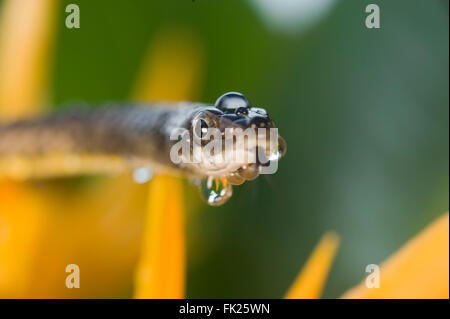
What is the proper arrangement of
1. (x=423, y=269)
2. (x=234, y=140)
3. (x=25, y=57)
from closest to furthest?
1. (x=234, y=140)
2. (x=423, y=269)
3. (x=25, y=57)

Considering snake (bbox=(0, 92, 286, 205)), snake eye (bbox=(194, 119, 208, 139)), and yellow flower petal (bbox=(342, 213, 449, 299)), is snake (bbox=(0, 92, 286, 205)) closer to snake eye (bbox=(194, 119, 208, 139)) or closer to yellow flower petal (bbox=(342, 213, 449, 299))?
snake eye (bbox=(194, 119, 208, 139))


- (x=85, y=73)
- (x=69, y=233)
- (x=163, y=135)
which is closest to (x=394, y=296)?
(x=163, y=135)

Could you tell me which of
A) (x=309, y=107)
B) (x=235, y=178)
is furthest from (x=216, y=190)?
(x=309, y=107)

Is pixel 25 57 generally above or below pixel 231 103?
above

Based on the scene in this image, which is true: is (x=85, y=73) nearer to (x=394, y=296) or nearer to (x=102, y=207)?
(x=102, y=207)

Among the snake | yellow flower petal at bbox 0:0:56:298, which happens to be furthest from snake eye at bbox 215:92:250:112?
yellow flower petal at bbox 0:0:56:298

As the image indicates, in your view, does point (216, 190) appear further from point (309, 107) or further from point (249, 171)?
point (309, 107)
